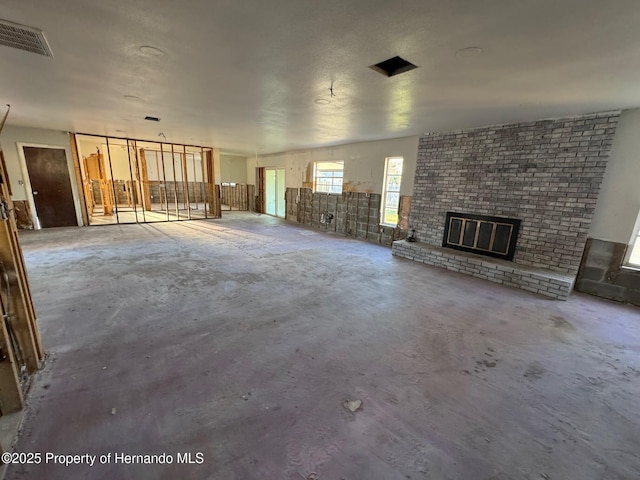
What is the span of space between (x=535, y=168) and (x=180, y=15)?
527 centimetres

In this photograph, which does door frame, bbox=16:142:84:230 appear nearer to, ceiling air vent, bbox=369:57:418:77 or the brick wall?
ceiling air vent, bbox=369:57:418:77

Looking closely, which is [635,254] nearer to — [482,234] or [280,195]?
[482,234]

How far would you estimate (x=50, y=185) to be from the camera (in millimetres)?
7395

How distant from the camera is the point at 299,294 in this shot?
12.2 ft

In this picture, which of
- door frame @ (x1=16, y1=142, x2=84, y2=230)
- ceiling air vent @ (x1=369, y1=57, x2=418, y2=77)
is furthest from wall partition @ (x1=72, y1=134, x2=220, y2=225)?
ceiling air vent @ (x1=369, y1=57, x2=418, y2=77)

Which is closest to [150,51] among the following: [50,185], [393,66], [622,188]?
[393,66]

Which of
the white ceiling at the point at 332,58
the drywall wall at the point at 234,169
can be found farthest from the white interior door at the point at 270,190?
the white ceiling at the point at 332,58

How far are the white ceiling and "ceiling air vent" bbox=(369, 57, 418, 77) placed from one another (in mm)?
100

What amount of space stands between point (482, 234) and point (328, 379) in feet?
14.5

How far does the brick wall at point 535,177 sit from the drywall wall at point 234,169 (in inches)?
393

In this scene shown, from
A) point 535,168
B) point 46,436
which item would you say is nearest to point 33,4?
point 46,436

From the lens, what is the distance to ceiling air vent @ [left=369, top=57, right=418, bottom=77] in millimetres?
2475

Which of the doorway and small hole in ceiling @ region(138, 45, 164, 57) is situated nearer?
small hole in ceiling @ region(138, 45, 164, 57)

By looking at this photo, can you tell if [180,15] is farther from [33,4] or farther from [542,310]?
[542,310]
